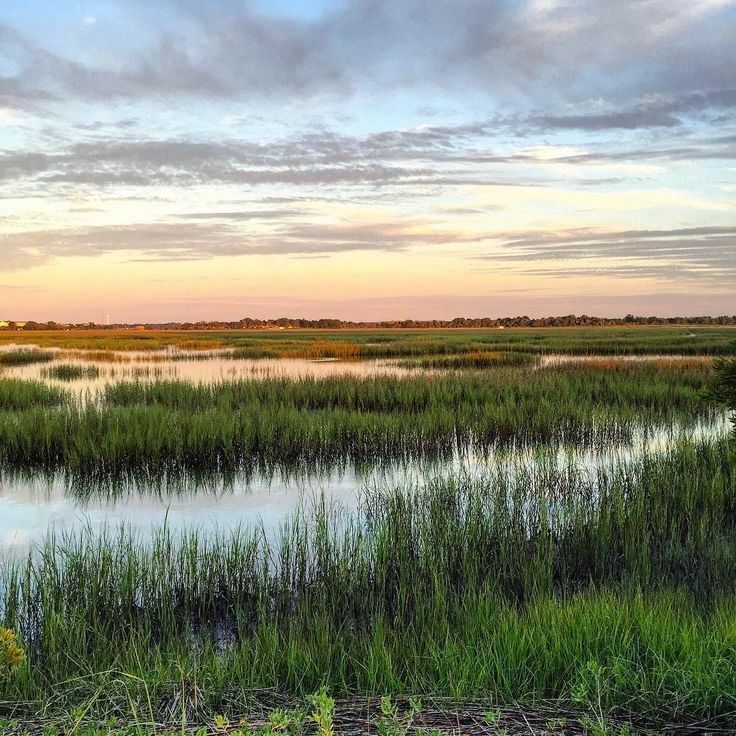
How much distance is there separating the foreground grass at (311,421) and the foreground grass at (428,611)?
86.0 inches

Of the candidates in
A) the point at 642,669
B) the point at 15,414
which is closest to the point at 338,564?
the point at 642,669

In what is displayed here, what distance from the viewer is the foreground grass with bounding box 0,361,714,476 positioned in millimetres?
13055

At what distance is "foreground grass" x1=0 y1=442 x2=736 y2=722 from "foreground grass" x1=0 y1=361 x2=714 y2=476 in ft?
7.17

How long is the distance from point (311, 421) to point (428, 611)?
31.0 feet

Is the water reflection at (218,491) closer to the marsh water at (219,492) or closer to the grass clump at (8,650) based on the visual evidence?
the marsh water at (219,492)

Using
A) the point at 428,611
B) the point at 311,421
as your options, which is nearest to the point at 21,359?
the point at 311,421

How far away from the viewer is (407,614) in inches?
238

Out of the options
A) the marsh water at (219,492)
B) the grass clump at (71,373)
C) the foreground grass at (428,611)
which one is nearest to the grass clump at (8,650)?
the foreground grass at (428,611)

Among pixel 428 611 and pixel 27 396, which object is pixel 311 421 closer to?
pixel 428 611

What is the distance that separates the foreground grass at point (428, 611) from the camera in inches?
163

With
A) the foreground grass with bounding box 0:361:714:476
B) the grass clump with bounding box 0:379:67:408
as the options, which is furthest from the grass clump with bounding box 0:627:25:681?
the grass clump with bounding box 0:379:67:408

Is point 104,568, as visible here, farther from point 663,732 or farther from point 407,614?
point 663,732

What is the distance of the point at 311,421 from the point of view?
1484cm

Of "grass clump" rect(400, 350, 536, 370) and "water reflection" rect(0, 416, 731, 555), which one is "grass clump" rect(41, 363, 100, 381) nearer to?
"grass clump" rect(400, 350, 536, 370)
